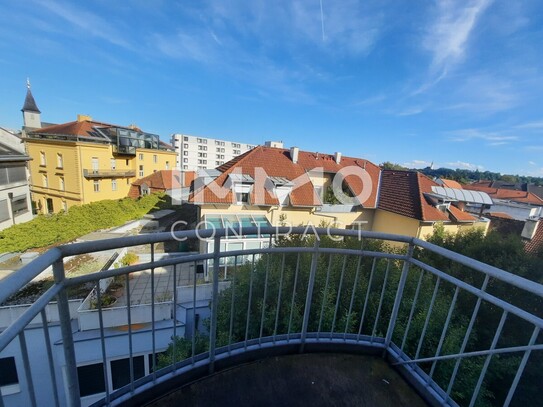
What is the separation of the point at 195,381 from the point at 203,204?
10683 millimetres

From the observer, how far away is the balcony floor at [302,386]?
6.46 ft

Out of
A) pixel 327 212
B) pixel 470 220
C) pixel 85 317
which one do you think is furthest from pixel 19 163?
pixel 470 220

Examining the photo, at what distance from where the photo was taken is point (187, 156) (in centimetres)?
5716

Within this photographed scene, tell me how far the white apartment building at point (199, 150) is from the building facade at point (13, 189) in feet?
123

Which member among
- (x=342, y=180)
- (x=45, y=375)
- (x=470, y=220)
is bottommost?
(x=45, y=375)

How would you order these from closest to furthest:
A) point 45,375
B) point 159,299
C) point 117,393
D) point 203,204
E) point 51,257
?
1. point 51,257
2. point 117,393
3. point 45,375
4. point 159,299
5. point 203,204

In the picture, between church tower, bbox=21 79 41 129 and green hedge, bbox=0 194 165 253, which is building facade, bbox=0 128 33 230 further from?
church tower, bbox=21 79 41 129

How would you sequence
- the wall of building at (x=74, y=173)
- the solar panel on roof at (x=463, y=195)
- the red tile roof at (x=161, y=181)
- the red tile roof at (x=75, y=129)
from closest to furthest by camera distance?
the solar panel on roof at (x=463, y=195)
the wall of building at (x=74, y=173)
the red tile roof at (x=75, y=129)
the red tile roof at (x=161, y=181)

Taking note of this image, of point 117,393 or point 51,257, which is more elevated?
point 51,257

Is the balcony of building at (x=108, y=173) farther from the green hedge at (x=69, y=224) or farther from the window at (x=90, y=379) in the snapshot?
the window at (x=90, y=379)

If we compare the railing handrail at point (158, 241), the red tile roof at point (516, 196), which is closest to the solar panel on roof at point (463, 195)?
the railing handrail at point (158, 241)

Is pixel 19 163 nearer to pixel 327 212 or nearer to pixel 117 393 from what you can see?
pixel 327 212

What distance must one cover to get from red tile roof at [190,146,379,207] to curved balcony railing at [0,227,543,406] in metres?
5.70

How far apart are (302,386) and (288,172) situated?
1478cm
